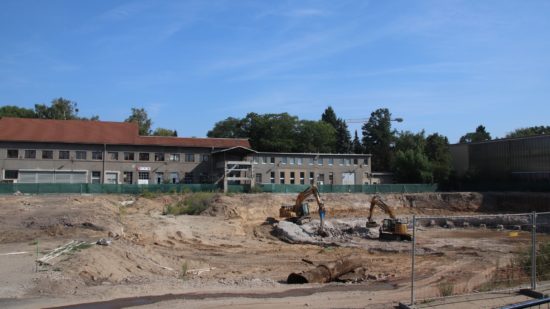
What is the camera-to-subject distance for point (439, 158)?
82375 millimetres

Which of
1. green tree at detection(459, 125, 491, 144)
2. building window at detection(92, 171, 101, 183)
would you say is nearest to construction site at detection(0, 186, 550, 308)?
building window at detection(92, 171, 101, 183)

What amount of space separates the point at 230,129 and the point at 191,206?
7580cm

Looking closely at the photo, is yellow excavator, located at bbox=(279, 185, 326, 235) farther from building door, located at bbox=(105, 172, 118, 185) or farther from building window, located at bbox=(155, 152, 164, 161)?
building door, located at bbox=(105, 172, 118, 185)

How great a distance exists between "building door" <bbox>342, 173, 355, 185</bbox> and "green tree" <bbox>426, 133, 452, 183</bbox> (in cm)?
1276

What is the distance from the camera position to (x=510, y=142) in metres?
78.4

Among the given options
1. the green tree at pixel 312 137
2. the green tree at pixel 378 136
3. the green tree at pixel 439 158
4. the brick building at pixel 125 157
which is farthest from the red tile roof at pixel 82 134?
the green tree at pixel 378 136

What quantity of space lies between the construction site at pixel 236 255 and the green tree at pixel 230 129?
59304mm

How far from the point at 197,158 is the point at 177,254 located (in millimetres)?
43878

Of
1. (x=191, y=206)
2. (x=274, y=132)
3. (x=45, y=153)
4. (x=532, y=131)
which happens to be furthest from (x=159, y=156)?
(x=532, y=131)

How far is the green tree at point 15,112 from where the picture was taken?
97688 millimetres

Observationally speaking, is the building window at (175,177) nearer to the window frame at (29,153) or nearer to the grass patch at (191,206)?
the window frame at (29,153)

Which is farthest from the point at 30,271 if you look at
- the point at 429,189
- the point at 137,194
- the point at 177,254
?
the point at 429,189

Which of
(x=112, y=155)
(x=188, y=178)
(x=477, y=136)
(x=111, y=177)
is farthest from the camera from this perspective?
(x=477, y=136)

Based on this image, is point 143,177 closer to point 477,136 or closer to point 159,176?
point 159,176
